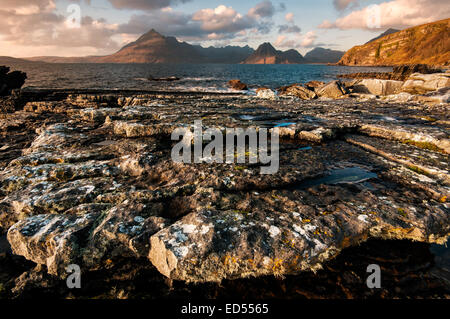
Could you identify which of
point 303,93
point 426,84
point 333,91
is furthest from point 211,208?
point 426,84

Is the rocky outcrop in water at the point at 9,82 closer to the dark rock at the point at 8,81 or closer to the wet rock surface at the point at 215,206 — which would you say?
the dark rock at the point at 8,81

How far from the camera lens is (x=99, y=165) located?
289 inches

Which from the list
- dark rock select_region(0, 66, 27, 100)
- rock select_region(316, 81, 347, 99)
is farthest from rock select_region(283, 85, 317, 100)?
dark rock select_region(0, 66, 27, 100)

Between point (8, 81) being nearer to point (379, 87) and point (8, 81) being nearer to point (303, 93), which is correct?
point (303, 93)

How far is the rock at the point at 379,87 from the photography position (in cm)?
3400

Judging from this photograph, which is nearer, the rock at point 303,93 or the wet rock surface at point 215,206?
the wet rock surface at point 215,206

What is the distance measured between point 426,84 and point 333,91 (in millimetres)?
12390

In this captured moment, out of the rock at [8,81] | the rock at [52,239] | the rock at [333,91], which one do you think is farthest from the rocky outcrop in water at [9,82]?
the rock at [333,91]

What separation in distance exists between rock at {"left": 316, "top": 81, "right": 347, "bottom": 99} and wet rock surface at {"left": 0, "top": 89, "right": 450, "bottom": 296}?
28699 mm

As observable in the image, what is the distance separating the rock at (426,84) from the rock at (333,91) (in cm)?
837

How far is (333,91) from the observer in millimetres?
36344

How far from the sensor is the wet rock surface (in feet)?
14.5

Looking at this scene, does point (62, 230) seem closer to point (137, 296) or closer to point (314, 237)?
point (137, 296)
